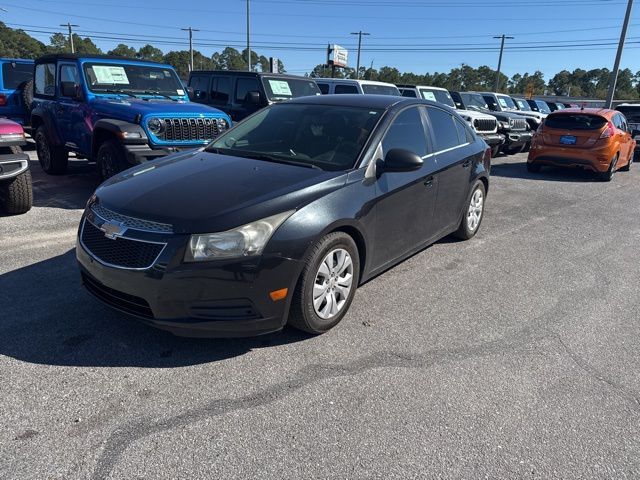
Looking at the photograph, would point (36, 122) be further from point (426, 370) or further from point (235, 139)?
point (426, 370)

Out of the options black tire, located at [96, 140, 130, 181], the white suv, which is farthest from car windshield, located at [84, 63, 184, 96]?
the white suv

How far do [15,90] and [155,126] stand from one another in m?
6.44

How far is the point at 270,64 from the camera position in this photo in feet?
69.5

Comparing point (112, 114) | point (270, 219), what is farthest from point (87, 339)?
point (112, 114)

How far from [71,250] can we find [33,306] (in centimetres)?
141

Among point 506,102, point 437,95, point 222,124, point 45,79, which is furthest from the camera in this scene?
point 506,102

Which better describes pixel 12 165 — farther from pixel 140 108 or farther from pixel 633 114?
pixel 633 114

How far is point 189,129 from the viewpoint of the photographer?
7234 millimetres

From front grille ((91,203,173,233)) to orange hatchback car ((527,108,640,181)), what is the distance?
1065 cm

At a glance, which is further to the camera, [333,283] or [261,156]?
[261,156]

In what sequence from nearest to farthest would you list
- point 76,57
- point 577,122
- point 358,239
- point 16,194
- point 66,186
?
point 358,239
point 16,194
point 76,57
point 66,186
point 577,122

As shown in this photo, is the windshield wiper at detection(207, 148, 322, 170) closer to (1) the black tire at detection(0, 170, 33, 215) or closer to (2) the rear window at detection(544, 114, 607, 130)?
(1) the black tire at detection(0, 170, 33, 215)

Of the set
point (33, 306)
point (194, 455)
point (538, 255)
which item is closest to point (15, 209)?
point (33, 306)

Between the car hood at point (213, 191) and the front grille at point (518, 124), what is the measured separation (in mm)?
12262
